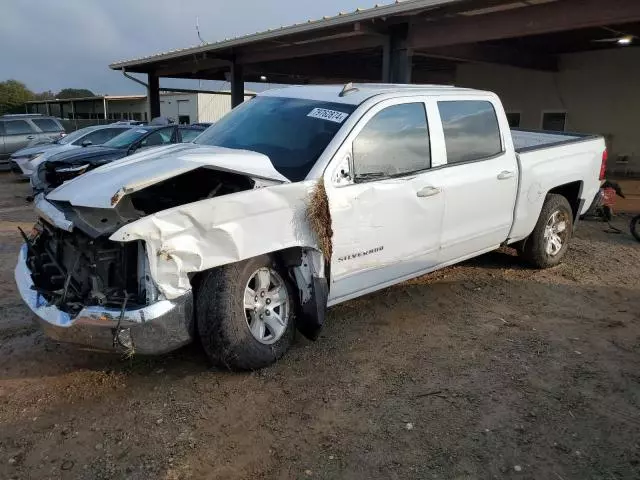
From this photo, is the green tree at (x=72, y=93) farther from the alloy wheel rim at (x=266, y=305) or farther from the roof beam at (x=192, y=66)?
the alloy wheel rim at (x=266, y=305)

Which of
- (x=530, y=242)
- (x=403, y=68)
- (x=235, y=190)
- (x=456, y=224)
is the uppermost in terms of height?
(x=403, y=68)

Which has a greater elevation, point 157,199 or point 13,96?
point 13,96

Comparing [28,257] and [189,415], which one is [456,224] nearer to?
[189,415]

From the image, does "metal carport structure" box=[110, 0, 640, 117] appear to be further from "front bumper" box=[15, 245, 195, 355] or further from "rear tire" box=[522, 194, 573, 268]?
"front bumper" box=[15, 245, 195, 355]

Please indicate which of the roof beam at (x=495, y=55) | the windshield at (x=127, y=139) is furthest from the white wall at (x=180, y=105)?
the roof beam at (x=495, y=55)

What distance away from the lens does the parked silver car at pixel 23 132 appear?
17.9 meters

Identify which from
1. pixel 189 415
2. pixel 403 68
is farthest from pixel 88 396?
pixel 403 68

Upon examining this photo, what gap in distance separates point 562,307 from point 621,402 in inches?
69.2

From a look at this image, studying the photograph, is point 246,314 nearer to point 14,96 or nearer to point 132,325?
point 132,325

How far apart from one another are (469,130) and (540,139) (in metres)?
2.20

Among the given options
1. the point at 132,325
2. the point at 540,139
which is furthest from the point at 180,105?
the point at 132,325

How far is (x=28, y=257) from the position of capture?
3.93 meters

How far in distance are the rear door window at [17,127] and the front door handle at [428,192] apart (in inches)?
701

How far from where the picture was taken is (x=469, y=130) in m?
4.96
